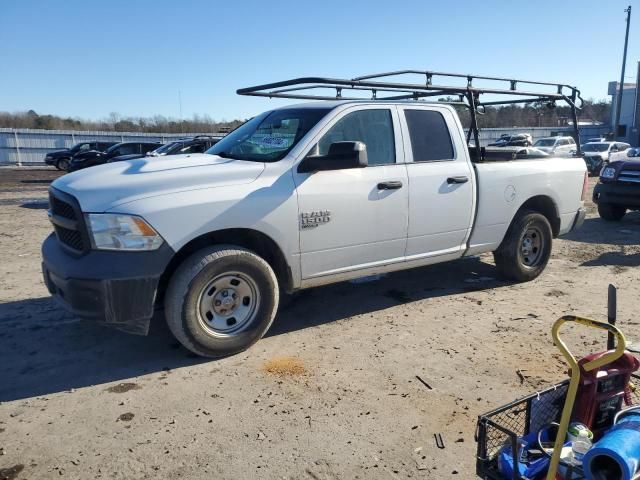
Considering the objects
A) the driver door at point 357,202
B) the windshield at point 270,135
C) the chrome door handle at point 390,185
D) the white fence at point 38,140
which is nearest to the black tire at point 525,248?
the driver door at point 357,202

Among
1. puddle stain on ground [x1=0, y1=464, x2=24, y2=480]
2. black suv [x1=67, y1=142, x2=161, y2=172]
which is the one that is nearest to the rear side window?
puddle stain on ground [x1=0, y1=464, x2=24, y2=480]

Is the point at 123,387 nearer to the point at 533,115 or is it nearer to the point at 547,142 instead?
the point at 547,142

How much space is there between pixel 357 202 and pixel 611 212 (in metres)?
8.23

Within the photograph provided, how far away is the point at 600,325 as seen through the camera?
2119 millimetres

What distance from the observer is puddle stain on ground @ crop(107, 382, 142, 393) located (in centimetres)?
361

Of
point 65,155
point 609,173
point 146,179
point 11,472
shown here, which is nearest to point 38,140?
point 65,155

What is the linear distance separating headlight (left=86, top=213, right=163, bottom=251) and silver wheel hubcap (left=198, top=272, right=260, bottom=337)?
1.95 ft

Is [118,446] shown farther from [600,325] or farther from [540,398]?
[600,325]

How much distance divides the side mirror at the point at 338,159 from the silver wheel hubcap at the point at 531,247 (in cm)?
279

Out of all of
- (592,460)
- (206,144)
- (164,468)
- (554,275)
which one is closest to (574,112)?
(554,275)

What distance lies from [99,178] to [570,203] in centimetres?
531

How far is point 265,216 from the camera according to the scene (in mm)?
4078

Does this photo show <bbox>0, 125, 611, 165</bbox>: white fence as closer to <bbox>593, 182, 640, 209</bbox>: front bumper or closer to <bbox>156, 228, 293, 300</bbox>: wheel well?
<bbox>593, 182, 640, 209</bbox>: front bumper

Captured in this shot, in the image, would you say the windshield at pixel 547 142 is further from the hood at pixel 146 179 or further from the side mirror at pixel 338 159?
the hood at pixel 146 179
